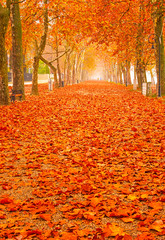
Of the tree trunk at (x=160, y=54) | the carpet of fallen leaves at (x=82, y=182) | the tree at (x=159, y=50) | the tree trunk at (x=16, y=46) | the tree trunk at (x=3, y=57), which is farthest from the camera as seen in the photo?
the tree trunk at (x=160, y=54)

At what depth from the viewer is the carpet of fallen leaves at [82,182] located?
3762 mm

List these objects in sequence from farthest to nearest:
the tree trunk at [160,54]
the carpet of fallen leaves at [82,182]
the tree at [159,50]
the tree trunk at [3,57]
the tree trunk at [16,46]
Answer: the tree trunk at [160,54] < the tree at [159,50] < the tree trunk at [16,46] < the tree trunk at [3,57] < the carpet of fallen leaves at [82,182]

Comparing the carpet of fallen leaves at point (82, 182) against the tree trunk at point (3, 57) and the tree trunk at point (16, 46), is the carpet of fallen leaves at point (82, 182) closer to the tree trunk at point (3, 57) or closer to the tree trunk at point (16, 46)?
the tree trunk at point (3, 57)

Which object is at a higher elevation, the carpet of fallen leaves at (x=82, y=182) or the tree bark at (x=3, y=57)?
the tree bark at (x=3, y=57)

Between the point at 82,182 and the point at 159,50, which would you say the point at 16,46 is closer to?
the point at 159,50

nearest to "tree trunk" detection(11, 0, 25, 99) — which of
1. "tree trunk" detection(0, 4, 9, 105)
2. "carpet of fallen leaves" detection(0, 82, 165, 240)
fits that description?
"tree trunk" detection(0, 4, 9, 105)

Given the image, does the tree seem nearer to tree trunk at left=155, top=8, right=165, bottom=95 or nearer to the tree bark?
tree trunk at left=155, top=8, right=165, bottom=95

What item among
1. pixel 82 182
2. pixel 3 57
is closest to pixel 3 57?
pixel 3 57

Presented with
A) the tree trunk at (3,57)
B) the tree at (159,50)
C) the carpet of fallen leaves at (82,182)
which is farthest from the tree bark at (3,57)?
the tree at (159,50)

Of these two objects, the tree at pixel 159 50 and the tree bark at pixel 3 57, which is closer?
the tree bark at pixel 3 57

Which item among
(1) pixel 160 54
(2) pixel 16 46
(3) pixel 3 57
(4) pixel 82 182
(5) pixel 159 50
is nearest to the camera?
(4) pixel 82 182

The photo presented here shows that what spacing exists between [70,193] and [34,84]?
2054 centimetres

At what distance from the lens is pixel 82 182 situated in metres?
5.40

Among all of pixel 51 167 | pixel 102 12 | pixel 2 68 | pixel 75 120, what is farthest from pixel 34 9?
pixel 51 167
